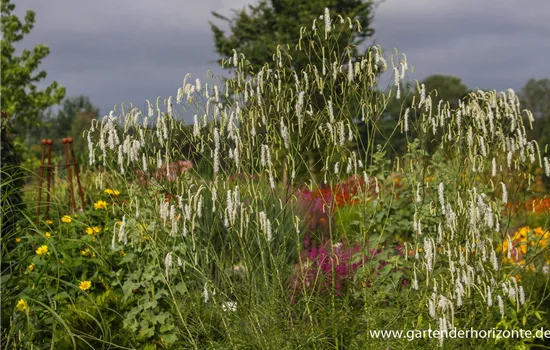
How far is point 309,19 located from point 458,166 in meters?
27.4

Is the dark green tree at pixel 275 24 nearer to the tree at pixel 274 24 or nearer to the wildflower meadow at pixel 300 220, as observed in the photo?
the tree at pixel 274 24

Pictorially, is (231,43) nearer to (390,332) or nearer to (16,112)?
(16,112)

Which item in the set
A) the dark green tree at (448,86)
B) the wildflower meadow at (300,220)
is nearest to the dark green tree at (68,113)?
the dark green tree at (448,86)

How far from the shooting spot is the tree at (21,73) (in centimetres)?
2555

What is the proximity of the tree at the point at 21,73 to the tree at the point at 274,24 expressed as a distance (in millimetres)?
9004

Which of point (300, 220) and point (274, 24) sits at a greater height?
point (274, 24)

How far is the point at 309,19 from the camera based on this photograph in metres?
31.2

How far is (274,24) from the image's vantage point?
34.2 metres

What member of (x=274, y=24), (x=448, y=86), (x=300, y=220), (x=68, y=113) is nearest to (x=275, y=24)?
(x=274, y=24)

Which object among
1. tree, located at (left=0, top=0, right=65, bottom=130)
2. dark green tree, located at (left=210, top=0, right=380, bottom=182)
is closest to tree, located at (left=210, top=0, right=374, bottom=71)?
dark green tree, located at (left=210, top=0, right=380, bottom=182)

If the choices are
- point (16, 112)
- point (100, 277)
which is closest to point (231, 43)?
point (16, 112)

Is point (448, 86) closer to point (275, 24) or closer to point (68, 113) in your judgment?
point (275, 24)

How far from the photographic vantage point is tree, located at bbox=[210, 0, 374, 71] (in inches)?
1248

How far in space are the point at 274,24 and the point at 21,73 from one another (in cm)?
1339
